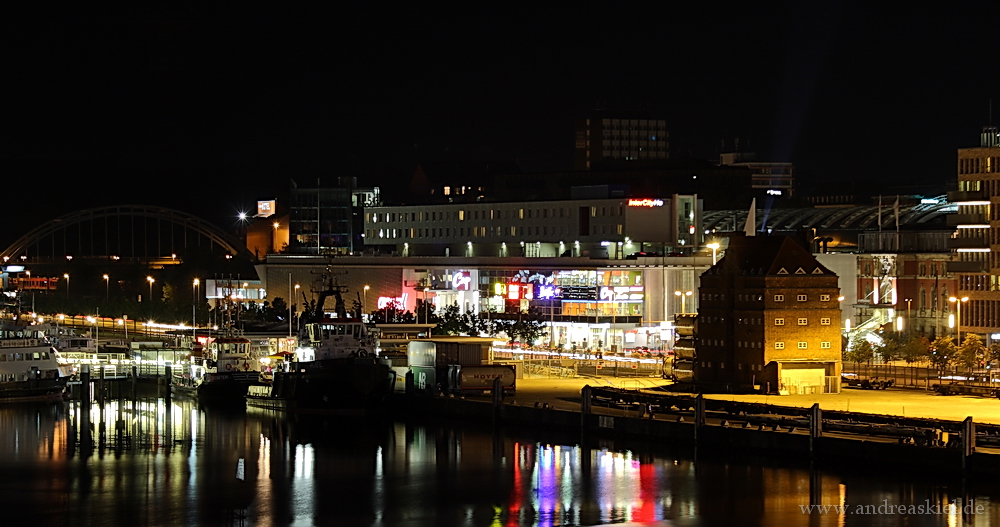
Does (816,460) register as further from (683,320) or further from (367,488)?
(683,320)

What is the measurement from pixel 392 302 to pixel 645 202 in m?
24.4

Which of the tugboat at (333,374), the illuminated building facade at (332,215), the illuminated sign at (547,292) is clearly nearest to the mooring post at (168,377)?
the tugboat at (333,374)

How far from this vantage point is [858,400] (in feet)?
208

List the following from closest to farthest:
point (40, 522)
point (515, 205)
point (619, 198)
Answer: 1. point (40, 522)
2. point (619, 198)
3. point (515, 205)

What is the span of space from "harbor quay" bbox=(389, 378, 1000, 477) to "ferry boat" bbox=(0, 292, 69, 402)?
22133mm

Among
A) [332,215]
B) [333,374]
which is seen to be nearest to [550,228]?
[332,215]

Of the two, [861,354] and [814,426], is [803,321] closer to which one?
[861,354]

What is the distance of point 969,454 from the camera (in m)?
49.6

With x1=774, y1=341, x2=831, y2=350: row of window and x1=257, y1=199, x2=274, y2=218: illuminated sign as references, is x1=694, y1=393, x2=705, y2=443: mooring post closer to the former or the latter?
x1=774, y1=341, x2=831, y2=350: row of window

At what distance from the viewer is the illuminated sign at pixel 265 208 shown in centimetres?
18488

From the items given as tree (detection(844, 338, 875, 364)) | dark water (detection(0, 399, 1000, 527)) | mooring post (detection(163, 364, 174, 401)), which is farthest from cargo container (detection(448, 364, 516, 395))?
mooring post (detection(163, 364, 174, 401))

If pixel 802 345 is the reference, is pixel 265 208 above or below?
above

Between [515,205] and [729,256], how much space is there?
190 ft

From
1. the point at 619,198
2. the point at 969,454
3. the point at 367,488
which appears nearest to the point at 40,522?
the point at 367,488
